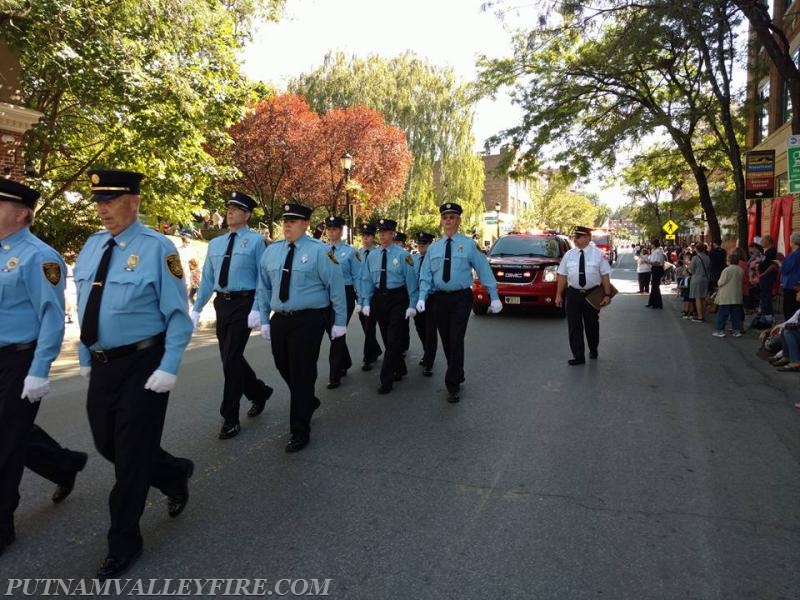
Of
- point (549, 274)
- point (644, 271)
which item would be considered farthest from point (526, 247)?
point (644, 271)

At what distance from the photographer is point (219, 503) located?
3896mm

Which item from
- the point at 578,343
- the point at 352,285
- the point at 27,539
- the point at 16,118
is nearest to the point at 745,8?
the point at 578,343

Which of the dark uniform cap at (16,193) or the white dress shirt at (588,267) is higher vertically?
the dark uniform cap at (16,193)

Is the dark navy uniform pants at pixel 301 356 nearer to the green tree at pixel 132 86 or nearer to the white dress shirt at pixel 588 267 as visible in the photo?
the white dress shirt at pixel 588 267

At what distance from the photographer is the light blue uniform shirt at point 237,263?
5285 mm

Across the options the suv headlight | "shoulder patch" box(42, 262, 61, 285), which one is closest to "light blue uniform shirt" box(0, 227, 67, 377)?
"shoulder patch" box(42, 262, 61, 285)

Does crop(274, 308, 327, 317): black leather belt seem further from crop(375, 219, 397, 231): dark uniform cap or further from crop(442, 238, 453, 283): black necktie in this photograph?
crop(375, 219, 397, 231): dark uniform cap

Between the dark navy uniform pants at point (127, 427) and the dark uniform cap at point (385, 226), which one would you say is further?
→ the dark uniform cap at point (385, 226)

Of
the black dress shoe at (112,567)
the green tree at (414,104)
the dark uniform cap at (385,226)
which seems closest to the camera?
the black dress shoe at (112,567)

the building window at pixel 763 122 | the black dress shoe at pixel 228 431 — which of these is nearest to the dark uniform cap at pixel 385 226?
the black dress shoe at pixel 228 431

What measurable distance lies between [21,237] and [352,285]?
17.1 feet

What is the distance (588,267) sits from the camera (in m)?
8.55

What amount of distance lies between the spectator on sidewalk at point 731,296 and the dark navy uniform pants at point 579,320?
164 inches

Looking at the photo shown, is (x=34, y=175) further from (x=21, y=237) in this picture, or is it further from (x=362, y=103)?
(x=362, y=103)
